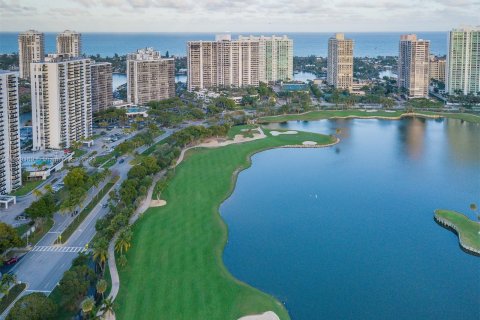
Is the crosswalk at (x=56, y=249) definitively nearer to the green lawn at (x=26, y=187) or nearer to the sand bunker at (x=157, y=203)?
the sand bunker at (x=157, y=203)

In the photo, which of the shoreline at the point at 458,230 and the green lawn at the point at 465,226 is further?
the green lawn at the point at 465,226

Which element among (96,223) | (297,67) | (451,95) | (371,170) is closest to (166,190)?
(96,223)

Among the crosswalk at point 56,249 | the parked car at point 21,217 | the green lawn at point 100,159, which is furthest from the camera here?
the green lawn at point 100,159

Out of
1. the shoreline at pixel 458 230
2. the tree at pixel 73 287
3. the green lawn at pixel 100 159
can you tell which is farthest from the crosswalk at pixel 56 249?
the shoreline at pixel 458 230

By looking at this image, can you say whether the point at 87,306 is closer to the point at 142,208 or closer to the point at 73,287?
the point at 73,287

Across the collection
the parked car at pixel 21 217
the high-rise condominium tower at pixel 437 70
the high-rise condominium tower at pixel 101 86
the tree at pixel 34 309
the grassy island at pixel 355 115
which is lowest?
the tree at pixel 34 309

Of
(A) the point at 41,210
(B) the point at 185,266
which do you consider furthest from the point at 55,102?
(B) the point at 185,266

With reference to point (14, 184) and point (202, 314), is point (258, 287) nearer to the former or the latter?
point (202, 314)
